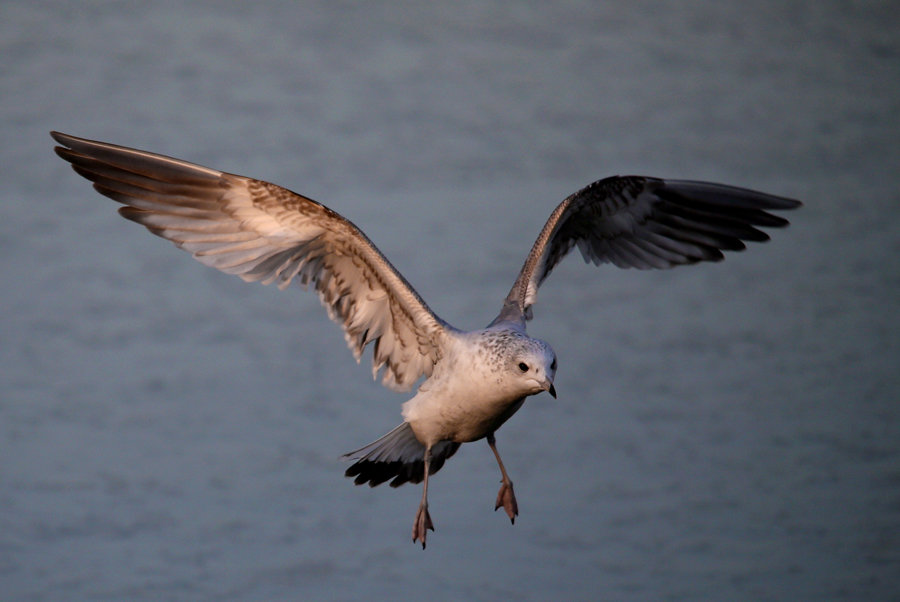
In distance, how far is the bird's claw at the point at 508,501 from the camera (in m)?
5.91

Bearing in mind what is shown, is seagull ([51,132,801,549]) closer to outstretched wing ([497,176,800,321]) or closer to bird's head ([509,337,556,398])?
outstretched wing ([497,176,800,321])

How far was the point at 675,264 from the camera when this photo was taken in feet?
22.4

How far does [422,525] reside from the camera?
5.75 metres

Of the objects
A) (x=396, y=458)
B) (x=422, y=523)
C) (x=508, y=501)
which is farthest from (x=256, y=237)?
(x=508, y=501)

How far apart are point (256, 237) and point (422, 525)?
68.1 inches

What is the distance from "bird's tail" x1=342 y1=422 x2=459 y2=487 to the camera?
615 centimetres

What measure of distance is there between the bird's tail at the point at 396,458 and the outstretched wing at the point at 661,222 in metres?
1.22

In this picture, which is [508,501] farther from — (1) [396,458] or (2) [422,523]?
(1) [396,458]

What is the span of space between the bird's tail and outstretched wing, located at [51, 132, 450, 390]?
0.30 m

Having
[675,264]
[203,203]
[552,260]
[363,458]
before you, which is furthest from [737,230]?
[203,203]

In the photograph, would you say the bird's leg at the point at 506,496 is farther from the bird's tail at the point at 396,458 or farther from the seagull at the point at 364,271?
the bird's tail at the point at 396,458

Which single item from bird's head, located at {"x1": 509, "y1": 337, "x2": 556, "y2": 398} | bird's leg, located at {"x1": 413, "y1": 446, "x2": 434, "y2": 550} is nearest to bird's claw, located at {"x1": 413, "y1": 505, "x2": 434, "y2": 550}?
bird's leg, located at {"x1": 413, "y1": 446, "x2": 434, "y2": 550}

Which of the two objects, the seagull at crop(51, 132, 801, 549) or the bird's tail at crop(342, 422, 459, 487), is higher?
the seagull at crop(51, 132, 801, 549)

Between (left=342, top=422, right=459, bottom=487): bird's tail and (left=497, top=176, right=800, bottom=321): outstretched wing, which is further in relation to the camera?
(left=497, top=176, right=800, bottom=321): outstretched wing
